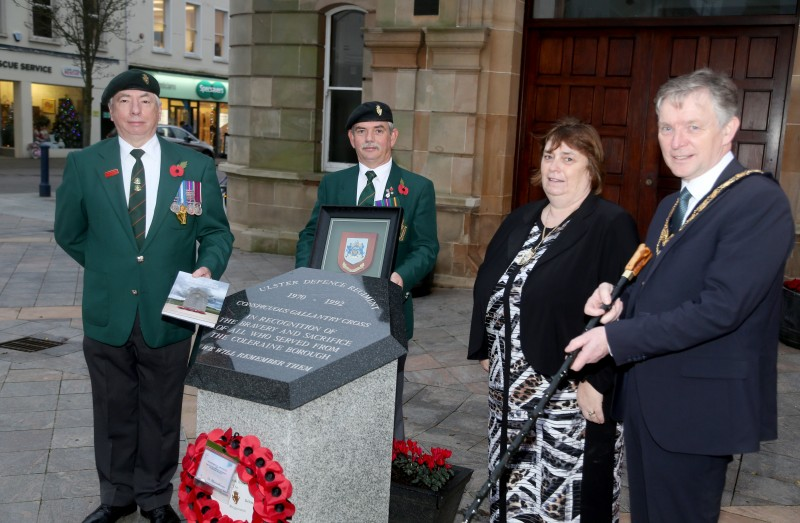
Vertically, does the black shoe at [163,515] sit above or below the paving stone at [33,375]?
above

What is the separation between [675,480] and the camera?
257cm

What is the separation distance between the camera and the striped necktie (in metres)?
2.67

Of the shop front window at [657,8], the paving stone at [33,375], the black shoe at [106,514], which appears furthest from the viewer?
the shop front window at [657,8]

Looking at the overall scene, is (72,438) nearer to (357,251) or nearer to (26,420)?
(26,420)

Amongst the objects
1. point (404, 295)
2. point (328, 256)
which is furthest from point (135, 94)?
point (404, 295)

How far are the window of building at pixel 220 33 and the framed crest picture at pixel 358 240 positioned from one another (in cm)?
3628

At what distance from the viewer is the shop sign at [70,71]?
31797 millimetres

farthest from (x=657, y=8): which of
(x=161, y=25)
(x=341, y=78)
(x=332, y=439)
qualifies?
(x=161, y=25)

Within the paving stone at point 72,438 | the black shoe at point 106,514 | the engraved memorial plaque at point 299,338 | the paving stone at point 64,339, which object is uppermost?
the engraved memorial plaque at point 299,338

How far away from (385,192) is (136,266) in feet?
4.20

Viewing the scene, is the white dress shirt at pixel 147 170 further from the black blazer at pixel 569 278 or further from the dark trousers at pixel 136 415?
the black blazer at pixel 569 278

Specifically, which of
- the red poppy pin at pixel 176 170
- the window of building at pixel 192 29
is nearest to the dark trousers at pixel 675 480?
the red poppy pin at pixel 176 170

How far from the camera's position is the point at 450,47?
895 cm

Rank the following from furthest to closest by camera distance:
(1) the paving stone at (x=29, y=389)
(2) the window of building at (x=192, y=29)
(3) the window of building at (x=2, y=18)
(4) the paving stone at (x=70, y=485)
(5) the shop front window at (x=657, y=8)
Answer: (2) the window of building at (x=192, y=29), (3) the window of building at (x=2, y=18), (5) the shop front window at (x=657, y=8), (1) the paving stone at (x=29, y=389), (4) the paving stone at (x=70, y=485)
